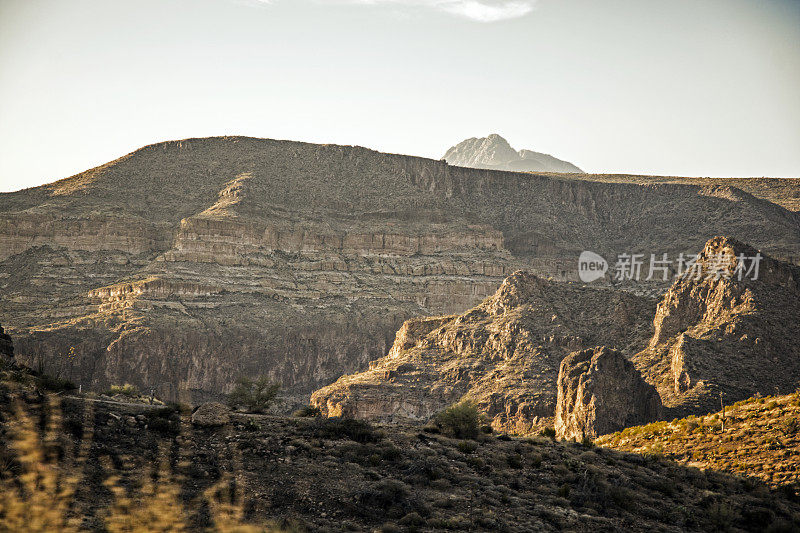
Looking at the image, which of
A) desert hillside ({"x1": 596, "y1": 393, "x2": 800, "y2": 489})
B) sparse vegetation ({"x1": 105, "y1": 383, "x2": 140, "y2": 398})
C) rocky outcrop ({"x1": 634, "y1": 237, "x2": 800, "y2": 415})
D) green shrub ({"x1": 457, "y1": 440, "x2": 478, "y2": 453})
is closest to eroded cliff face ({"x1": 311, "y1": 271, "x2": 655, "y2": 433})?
rocky outcrop ({"x1": 634, "y1": 237, "x2": 800, "y2": 415})

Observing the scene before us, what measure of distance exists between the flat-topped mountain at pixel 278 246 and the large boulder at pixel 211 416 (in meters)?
74.1

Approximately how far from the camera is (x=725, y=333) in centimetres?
5666

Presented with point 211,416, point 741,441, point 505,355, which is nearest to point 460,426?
point 211,416

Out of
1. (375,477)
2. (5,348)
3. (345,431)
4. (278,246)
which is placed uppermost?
(278,246)

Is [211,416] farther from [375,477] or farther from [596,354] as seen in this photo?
[596,354]

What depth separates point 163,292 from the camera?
4683 inches

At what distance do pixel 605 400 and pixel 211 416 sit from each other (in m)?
29.8

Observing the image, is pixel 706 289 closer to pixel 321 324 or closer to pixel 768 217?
pixel 321 324

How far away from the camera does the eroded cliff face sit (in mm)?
65688

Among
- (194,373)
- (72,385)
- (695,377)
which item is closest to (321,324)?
(194,373)

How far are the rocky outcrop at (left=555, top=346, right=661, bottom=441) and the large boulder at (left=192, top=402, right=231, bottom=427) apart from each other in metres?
26.8

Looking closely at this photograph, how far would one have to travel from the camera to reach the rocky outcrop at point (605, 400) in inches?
1944

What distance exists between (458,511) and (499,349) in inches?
2040

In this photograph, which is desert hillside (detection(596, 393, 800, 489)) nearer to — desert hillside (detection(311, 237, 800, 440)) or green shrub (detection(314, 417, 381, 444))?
desert hillside (detection(311, 237, 800, 440))
